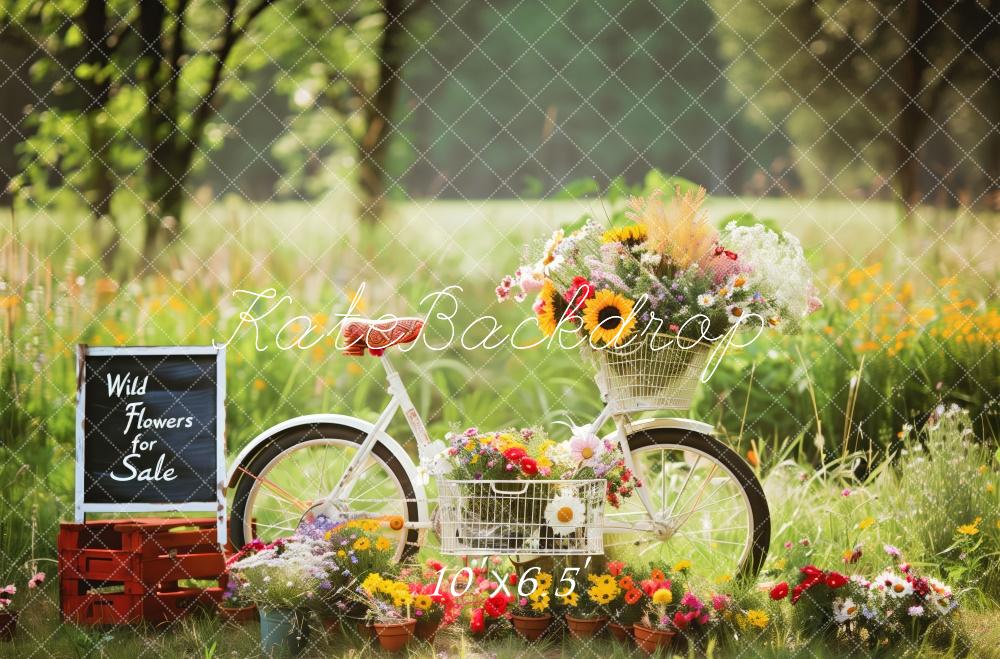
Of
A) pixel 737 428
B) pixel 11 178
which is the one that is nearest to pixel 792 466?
pixel 737 428

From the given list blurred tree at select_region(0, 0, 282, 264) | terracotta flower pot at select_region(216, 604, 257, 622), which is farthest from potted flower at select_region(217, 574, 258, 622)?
blurred tree at select_region(0, 0, 282, 264)

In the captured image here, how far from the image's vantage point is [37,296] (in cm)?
468

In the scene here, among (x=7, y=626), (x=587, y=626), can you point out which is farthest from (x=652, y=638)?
(x=7, y=626)

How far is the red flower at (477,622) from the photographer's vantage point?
3566mm

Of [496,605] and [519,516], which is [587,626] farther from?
[519,516]

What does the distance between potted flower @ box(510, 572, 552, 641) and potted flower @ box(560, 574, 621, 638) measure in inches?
2.6

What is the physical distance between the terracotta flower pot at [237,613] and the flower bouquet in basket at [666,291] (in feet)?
4.69

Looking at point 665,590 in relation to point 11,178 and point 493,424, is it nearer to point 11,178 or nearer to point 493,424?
point 493,424

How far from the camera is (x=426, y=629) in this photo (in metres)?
Result: 3.52

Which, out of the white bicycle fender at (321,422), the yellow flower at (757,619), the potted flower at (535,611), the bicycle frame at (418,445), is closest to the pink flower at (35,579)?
the white bicycle fender at (321,422)

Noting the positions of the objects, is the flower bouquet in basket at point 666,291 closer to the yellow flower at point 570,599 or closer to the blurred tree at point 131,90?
the yellow flower at point 570,599

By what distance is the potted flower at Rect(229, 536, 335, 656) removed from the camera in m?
3.44

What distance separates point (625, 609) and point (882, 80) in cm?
647

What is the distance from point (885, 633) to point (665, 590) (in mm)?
752
